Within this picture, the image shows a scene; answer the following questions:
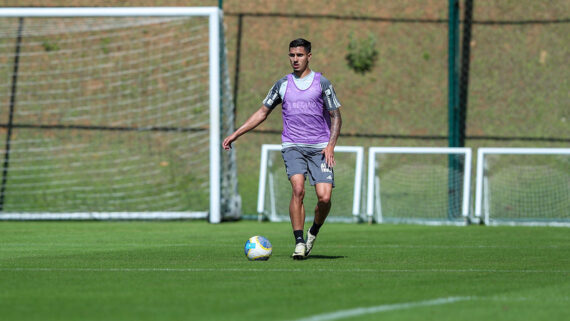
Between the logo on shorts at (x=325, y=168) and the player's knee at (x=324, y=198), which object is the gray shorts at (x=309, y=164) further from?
the player's knee at (x=324, y=198)

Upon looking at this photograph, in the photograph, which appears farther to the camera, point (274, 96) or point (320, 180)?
point (274, 96)

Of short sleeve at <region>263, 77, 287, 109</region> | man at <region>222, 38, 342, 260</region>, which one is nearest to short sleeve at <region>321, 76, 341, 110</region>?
man at <region>222, 38, 342, 260</region>

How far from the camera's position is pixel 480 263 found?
9227 mm

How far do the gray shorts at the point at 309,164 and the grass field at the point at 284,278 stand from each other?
0.80 meters

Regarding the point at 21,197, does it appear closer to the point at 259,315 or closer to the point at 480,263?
the point at 480,263

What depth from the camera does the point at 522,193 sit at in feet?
57.0

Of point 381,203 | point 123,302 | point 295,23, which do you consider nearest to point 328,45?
point 295,23

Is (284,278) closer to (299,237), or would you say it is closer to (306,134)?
(299,237)

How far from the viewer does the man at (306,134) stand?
388 inches

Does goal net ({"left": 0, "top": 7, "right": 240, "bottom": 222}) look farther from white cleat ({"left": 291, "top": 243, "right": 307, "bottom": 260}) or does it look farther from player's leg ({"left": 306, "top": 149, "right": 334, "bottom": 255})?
white cleat ({"left": 291, "top": 243, "right": 307, "bottom": 260})

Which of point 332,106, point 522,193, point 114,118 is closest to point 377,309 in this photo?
point 332,106

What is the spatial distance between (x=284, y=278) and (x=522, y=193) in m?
10.5

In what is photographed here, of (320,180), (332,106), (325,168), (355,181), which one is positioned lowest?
(355,181)

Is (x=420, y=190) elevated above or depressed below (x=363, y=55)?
below
